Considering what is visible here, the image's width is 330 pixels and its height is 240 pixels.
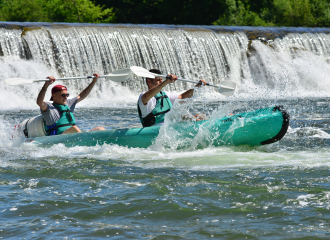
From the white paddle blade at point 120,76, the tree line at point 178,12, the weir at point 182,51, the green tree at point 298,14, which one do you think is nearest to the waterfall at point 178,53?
the weir at point 182,51

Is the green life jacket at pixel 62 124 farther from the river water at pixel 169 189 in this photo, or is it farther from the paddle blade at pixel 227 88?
the paddle blade at pixel 227 88

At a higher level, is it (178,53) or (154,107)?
(178,53)

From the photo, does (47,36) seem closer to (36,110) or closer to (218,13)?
(36,110)

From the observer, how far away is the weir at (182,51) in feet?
44.3

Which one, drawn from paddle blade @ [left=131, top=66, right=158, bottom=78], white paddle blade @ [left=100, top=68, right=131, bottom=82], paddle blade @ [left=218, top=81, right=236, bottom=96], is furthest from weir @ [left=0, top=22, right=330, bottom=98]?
paddle blade @ [left=131, top=66, right=158, bottom=78]

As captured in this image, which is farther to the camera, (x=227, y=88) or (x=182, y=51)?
(x=182, y=51)

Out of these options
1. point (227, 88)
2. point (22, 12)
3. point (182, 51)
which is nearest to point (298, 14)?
point (182, 51)

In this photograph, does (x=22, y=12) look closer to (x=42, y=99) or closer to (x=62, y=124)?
(x=62, y=124)

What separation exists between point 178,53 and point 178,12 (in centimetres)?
1253

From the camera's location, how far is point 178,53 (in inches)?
600

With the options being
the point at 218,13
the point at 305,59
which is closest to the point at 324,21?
the point at 218,13

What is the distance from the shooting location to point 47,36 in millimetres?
13617

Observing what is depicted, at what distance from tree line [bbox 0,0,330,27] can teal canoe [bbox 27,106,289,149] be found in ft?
65.6

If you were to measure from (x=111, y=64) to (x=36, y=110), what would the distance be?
3.75 meters
